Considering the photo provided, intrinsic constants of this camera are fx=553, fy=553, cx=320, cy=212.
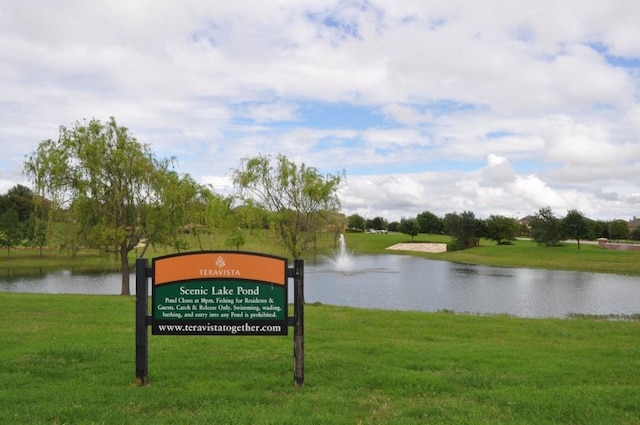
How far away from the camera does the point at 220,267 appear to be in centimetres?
735

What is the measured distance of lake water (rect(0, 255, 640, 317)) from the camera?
1064 inches

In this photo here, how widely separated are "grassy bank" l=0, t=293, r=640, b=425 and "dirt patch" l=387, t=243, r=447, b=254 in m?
82.5

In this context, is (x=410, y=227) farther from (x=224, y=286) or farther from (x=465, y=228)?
(x=224, y=286)

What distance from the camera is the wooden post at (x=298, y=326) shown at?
7.21m

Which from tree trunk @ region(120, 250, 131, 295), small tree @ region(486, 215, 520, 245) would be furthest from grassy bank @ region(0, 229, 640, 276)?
small tree @ region(486, 215, 520, 245)

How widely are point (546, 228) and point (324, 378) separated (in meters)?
81.2

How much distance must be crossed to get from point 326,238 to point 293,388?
59.1ft

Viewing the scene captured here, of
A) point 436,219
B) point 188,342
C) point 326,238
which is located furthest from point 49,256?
point 436,219

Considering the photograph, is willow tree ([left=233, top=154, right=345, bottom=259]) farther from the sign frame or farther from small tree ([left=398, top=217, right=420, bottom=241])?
small tree ([left=398, top=217, right=420, bottom=241])

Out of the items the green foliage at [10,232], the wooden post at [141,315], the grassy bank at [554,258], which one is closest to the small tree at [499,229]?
the grassy bank at [554,258]

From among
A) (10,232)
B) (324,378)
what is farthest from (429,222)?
(324,378)

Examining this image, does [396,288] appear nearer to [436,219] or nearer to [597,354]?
[597,354]

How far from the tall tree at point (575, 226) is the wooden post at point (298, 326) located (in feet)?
266

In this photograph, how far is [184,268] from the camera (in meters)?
7.40
